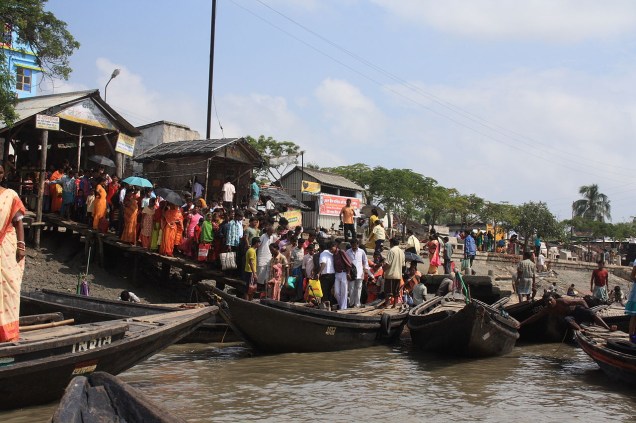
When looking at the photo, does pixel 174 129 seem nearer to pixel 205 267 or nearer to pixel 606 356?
pixel 205 267

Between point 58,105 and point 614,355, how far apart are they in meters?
14.9

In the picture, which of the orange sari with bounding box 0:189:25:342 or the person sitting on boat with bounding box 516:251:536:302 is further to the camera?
the person sitting on boat with bounding box 516:251:536:302

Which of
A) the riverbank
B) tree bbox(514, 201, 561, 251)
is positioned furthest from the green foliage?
the riverbank

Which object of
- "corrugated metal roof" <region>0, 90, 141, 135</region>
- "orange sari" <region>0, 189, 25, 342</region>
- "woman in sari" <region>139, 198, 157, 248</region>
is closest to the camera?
"orange sari" <region>0, 189, 25, 342</region>

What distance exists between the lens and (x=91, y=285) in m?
15.9

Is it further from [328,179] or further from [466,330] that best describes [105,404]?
[328,179]

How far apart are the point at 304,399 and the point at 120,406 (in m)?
4.78

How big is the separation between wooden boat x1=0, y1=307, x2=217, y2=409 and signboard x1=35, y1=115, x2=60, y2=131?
1032cm

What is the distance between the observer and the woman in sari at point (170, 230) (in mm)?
15469

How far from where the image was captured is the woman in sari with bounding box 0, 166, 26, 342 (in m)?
6.77

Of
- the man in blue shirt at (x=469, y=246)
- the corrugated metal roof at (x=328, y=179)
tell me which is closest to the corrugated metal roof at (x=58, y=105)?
the man in blue shirt at (x=469, y=246)

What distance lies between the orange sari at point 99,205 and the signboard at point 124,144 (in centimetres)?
375

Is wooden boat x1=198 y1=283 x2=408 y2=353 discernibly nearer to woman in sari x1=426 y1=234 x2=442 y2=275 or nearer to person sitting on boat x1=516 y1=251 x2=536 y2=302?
person sitting on boat x1=516 y1=251 x2=536 y2=302

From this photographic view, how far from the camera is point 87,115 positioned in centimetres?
1909
